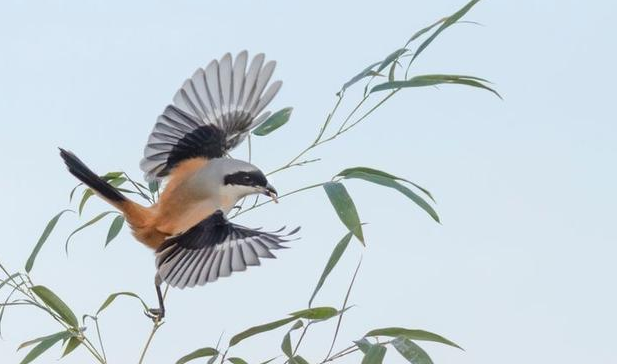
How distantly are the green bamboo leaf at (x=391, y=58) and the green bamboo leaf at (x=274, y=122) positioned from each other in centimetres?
24

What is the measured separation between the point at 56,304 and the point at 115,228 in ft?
0.76

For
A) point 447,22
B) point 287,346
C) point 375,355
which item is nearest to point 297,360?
point 287,346

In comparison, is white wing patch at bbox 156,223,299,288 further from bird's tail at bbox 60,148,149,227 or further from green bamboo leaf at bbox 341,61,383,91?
green bamboo leaf at bbox 341,61,383,91

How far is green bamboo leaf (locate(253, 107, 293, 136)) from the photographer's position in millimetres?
1697

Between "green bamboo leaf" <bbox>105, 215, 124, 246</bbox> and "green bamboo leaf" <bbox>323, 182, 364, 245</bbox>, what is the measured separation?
0.55m

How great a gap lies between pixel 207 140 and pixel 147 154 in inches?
4.9

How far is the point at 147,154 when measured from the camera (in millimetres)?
1733

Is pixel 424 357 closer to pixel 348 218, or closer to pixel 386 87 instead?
pixel 348 218

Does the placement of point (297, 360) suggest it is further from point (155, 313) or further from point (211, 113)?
point (211, 113)

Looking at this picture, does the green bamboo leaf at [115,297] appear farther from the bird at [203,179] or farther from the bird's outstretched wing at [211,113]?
the bird's outstretched wing at [211,113]

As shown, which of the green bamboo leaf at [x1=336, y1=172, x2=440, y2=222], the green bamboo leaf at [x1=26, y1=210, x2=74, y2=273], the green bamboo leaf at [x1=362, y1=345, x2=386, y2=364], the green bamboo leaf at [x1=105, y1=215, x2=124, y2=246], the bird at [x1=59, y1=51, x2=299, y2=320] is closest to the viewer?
the green bamboo leaf at [x1=362, y1=345, x2=386, y2=364]

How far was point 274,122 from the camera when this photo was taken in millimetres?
1706

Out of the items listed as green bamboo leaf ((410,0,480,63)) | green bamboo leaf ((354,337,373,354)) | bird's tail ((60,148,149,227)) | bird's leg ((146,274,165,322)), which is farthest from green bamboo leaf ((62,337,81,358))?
green bamboo leaf ((410,0,480,63))

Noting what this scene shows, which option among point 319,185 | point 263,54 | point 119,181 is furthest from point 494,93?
point 119,181
